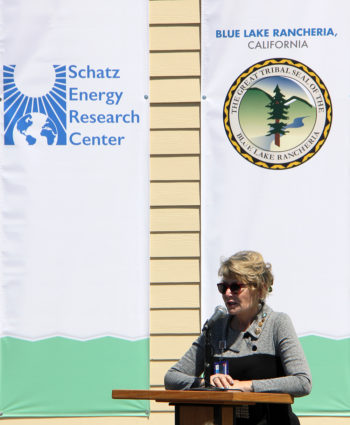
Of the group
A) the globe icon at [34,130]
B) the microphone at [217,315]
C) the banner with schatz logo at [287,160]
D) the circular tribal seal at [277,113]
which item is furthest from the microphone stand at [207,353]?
the globe icon at [34,130]

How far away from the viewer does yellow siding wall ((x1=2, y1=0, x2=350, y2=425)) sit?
612 cm

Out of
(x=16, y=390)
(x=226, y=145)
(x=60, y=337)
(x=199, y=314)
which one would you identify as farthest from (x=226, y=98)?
(x=16, y=390)

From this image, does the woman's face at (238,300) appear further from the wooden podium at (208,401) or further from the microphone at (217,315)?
the wooden podium at (208,401)

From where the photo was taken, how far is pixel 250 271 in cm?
367

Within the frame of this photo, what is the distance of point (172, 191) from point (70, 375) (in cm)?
167

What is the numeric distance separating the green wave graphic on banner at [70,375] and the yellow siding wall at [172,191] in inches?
3.4

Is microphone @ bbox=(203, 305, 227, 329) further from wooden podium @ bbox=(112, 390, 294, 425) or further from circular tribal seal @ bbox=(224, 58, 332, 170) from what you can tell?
circular tribal seal @ bbox=(224, 58, 332, 170)

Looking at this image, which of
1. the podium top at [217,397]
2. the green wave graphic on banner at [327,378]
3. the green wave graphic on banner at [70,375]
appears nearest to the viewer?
the podium top at [217,397]

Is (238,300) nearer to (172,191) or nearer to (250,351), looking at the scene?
(250,351)

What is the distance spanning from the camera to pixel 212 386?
342 centimetres

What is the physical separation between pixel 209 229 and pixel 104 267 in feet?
2.92

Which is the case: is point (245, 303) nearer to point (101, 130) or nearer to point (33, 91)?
point (101, 130)

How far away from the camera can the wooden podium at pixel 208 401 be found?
3.06 metres

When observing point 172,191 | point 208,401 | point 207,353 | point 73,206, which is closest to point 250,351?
point 207,353
